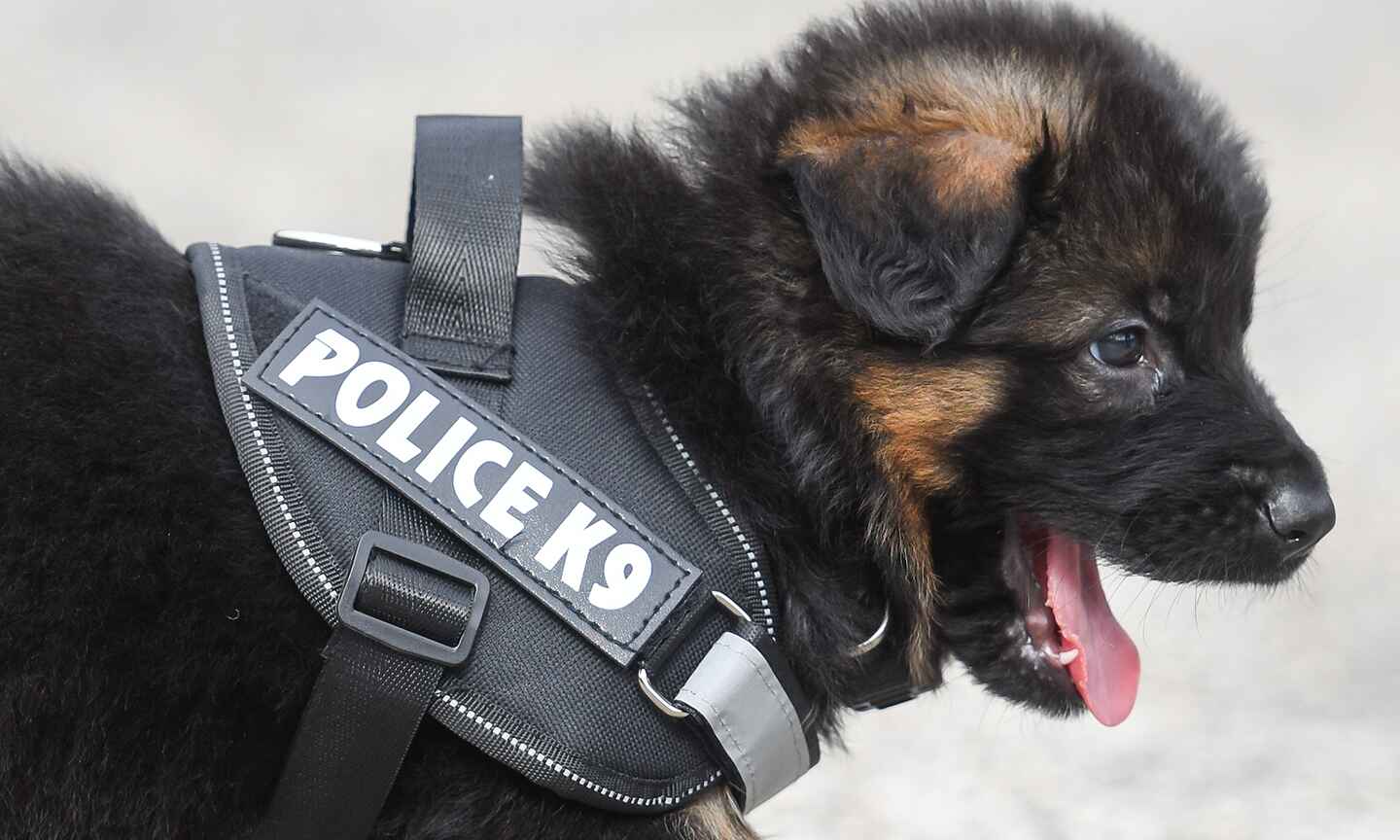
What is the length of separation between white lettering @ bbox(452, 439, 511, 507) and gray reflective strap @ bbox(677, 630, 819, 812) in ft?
1.49

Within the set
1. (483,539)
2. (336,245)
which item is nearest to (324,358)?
(483,539)

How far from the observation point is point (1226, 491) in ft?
8.17

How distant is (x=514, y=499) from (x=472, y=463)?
9 centimetres

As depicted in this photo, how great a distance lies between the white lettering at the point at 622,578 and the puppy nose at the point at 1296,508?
3.75 feet

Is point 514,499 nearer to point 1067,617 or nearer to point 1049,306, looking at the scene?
point 1049,306

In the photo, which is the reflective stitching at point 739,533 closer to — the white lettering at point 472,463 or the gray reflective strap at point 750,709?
the gray reflective strap at point 750,709

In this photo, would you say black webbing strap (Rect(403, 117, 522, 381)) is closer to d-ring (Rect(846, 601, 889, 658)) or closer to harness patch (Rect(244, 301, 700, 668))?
harness patch (Rect(244, 301, 700, 668))

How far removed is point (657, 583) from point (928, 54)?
113cm

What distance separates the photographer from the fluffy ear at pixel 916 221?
91.7 inches

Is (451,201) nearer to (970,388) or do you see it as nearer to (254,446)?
(254,446)

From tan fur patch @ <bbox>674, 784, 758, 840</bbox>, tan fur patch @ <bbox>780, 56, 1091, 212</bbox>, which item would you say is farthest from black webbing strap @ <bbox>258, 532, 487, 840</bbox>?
tan fur patch @ <bbox>780, 56, 1091, 212</bbox>

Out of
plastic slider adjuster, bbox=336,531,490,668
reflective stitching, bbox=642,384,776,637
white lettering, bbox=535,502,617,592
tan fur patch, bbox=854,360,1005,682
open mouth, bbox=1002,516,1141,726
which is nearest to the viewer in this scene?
plastic slider adjuster, bbox=336,531,490,668

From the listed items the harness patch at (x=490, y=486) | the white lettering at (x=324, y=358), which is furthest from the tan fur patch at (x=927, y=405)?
the white lettering at (x=324, y=358)

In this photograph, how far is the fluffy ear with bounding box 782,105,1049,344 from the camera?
2328 millimetres
